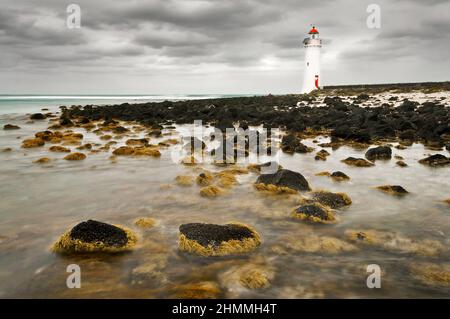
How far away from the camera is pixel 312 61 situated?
186ft

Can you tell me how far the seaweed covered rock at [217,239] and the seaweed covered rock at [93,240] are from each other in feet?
3.09

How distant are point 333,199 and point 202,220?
2996 millimetres

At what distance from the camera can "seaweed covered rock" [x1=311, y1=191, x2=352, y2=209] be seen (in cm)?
777

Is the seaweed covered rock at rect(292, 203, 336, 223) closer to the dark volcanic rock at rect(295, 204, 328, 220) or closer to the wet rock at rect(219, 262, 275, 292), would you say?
the dark volcanic rock at rect(295, 204, 328, 220)

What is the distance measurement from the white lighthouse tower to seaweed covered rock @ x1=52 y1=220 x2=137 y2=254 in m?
55.9

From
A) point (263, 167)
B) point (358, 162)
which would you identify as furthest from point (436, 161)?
point (263, 167)

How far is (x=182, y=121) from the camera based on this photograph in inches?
1125

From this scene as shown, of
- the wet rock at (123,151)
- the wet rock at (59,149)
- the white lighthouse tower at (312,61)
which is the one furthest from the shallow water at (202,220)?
the white lighthouse tower at (312,61)

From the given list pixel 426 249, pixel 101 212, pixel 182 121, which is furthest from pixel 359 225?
pixel 182 121

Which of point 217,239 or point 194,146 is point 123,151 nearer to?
point 194,146

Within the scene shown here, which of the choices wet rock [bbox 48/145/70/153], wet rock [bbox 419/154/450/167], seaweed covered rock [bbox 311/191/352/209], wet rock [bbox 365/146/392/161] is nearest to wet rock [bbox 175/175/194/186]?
seaweed covered rock [bbox 311/191/352/209]
